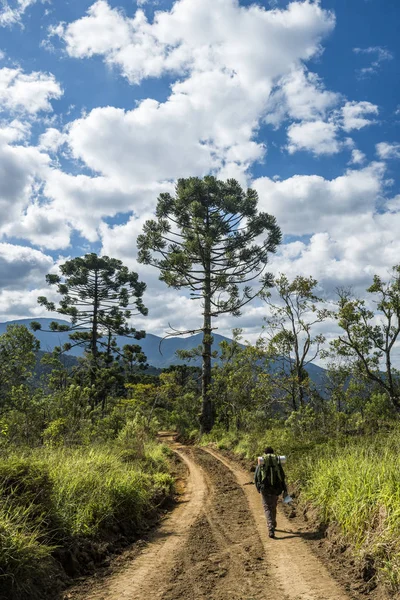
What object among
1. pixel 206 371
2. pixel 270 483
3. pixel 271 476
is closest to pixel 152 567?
pixel 270 483

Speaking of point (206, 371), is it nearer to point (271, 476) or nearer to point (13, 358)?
point (13, 358)

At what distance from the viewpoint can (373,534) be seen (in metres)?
5.37

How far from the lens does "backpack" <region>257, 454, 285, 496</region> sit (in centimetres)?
789

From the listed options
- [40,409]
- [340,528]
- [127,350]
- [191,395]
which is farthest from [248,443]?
[127,350]

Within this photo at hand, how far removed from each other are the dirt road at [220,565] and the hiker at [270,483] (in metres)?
0.36

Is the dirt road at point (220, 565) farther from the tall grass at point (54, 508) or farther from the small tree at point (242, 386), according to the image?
the small tree at point (242, 386)

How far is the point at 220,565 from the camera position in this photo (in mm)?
5688

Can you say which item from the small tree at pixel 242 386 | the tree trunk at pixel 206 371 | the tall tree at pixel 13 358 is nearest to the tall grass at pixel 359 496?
the tall tree at pixel 13 358

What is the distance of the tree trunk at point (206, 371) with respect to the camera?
2567 centimetres

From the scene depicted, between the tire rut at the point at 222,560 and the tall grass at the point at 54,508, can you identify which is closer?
the tall grass at the point at 54,508

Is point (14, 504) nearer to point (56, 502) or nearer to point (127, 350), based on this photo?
point (56, 502)

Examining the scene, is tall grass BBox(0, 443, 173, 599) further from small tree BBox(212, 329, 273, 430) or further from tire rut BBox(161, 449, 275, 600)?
small tree BBox(212, 329, 273, 430)

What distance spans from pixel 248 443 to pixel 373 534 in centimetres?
1213

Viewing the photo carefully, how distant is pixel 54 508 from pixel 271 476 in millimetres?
4025
